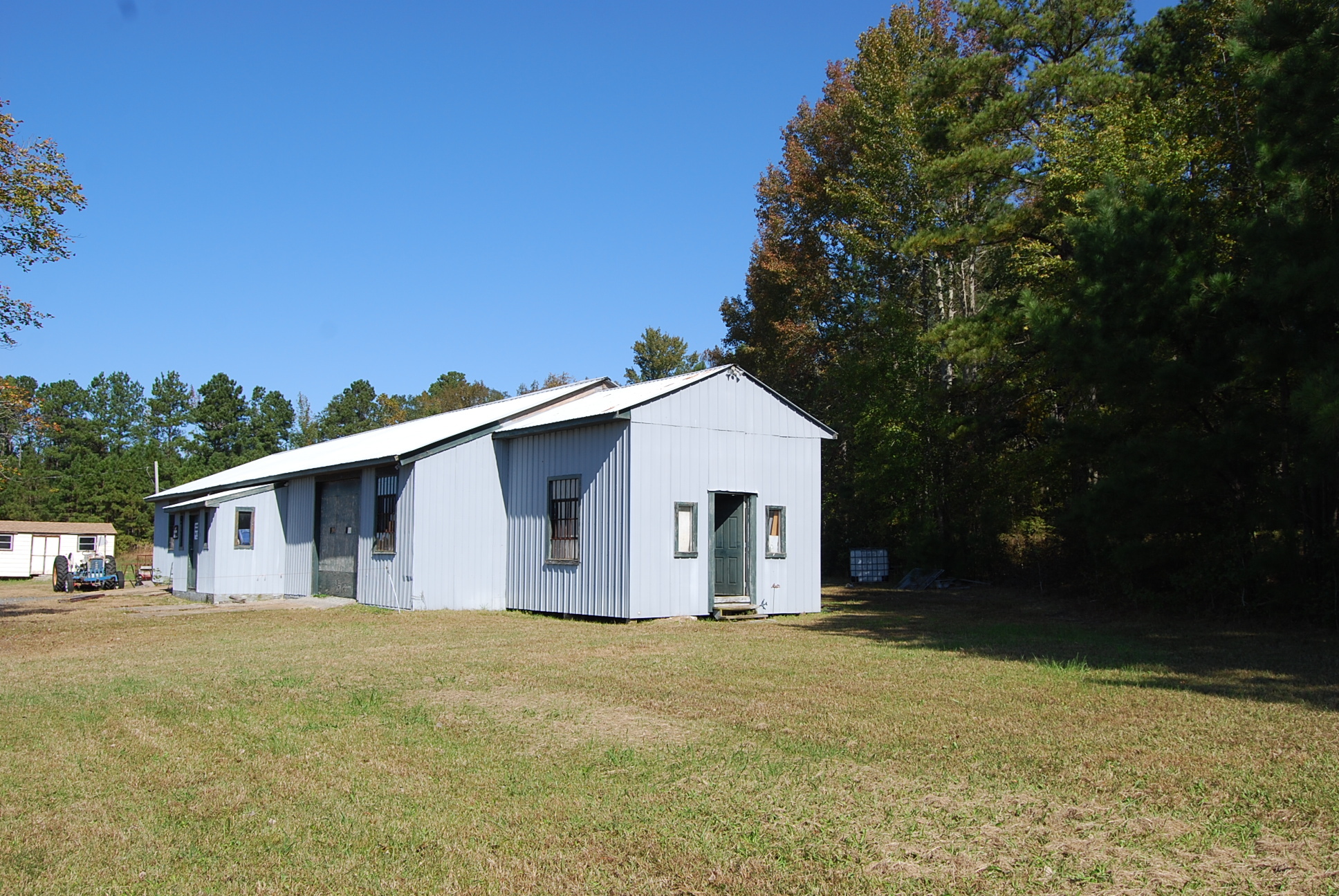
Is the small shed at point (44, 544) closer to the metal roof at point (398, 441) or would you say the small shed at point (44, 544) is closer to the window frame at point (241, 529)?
the metal roof at point (398, 441)

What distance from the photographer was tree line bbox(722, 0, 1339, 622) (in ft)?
44.9

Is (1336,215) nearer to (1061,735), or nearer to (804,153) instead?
(1061,735)

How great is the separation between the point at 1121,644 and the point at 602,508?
26.1 ft

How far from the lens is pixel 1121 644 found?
43.4ft

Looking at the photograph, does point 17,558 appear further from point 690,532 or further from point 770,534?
point 770,534

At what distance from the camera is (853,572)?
29.1m

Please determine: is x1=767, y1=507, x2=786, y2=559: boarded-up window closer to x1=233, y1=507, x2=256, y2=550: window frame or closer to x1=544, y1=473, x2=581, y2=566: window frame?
x1=544, y1=473, x2=581, y2=566: window frame

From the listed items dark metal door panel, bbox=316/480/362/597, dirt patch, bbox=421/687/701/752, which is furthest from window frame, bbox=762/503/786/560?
dirt patch, bbox=421/687/701/752

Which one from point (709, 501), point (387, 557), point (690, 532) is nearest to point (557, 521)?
point (690, 532)

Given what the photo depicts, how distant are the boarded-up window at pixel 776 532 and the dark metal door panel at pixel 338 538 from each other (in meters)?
8.40

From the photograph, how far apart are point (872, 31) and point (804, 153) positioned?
468cm

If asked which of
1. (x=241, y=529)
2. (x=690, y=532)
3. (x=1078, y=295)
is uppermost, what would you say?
(x=1078, y=295)

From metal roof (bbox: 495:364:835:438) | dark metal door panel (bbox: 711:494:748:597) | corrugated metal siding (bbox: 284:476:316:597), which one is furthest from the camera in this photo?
Result: corrugated metal siding (bbox: 284:476:316:597)

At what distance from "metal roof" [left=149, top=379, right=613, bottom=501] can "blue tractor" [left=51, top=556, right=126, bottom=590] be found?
278cm
